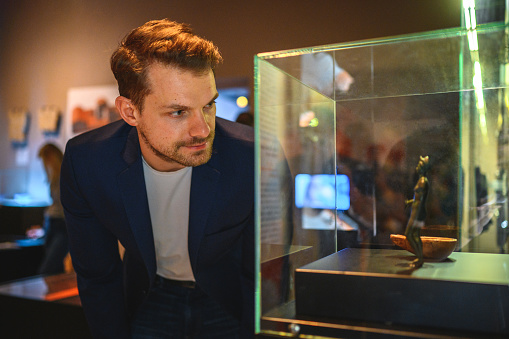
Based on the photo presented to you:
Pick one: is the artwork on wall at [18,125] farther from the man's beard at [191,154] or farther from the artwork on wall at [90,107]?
the man's beard at [191,154]

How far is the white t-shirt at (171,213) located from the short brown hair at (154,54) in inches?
10.0

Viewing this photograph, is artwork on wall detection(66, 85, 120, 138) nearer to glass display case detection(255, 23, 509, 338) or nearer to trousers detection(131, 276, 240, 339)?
trousers detection(131, 276, 240, 339)

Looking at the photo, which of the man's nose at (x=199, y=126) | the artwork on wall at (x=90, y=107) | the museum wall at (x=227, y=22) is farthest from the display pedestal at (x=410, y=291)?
the artwork on wall at (x=90, y=107)

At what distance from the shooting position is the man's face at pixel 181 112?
130cm

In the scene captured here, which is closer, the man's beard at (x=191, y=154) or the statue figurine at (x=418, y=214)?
the statue figurine at (x=418, y=214)

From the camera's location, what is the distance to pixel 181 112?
1318 mm

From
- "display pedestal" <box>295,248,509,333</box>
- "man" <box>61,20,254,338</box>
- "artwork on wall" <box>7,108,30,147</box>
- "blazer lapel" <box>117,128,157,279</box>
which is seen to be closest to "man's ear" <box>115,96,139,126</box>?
"man" <box>61,20,254,338</box>

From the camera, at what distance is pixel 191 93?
1301 millimetres

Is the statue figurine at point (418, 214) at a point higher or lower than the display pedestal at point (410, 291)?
higher

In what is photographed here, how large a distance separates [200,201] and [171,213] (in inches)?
7.3

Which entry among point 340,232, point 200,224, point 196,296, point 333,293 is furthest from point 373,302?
point 196,296

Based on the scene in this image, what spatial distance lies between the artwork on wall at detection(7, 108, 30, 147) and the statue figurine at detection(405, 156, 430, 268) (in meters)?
4.57

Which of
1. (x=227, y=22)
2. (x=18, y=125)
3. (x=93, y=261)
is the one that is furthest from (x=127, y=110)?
(x=18, y=125)

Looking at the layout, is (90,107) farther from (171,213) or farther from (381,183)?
(381,183)
